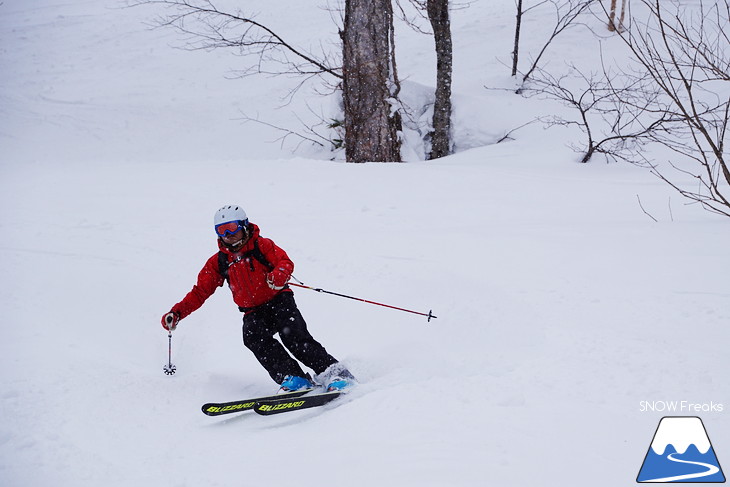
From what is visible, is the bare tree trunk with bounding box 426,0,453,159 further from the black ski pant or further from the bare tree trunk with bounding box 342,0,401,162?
the black ski pant

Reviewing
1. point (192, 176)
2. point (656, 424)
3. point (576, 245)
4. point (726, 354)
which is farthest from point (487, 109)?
point (656, 424)

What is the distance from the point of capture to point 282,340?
4855 mm

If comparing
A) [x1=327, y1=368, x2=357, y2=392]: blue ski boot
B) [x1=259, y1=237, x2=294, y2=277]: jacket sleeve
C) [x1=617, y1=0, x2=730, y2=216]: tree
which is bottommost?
[x1=327, y1=368, x2=357, y2=392]: blue ski boot

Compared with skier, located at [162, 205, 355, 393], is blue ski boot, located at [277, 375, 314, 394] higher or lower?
lower

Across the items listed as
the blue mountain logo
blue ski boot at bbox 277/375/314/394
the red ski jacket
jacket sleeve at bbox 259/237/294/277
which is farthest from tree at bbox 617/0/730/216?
blue ski boot at bbox 277/375/314/394

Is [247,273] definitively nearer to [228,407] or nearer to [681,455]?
[228,407]

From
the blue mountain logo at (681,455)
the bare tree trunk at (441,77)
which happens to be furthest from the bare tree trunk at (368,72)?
the blue mountain logo at (681,455)

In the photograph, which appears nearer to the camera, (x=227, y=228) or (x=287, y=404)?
(x=287, y=404)

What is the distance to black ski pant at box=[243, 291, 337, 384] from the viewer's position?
476 centimetres

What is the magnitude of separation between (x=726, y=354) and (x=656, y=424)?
109 centimetres

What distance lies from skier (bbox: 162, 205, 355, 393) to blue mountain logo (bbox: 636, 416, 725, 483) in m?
2.31

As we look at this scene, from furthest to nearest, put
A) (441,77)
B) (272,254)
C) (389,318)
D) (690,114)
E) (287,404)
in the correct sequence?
(690,114)
(441,77)
(389,318)
(272,254)
(287,404)

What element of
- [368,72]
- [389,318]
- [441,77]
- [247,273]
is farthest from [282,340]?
[441,77]

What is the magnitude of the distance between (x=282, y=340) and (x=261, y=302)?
1.19 feet
